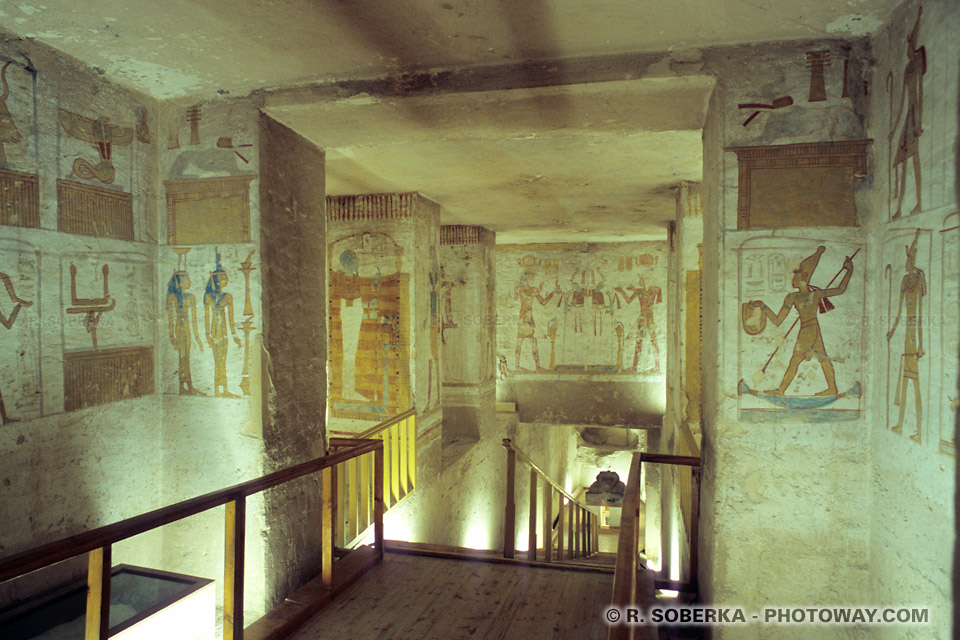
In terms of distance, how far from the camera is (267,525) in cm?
312

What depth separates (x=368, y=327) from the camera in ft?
20.3

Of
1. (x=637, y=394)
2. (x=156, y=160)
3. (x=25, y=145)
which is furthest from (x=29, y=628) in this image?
(x=637, y=394)

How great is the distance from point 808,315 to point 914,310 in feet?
1.48

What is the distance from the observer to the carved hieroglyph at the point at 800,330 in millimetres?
2486

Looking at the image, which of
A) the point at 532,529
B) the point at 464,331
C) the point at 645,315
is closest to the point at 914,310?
the point at 532,529

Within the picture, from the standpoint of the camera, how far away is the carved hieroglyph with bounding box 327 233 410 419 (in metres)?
6.07

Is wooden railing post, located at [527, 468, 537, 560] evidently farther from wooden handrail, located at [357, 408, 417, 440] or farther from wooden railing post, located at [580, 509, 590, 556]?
wooden railing post, located at [580, 509, 590, 556]

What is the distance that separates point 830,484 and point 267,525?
2.87 meters

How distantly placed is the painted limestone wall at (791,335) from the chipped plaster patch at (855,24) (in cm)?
8

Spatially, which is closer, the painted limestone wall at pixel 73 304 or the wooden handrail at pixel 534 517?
the painted limestone wall at pixel 73 304

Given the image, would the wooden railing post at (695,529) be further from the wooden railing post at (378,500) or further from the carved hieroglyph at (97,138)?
the carved hieroglyph at (97,138)

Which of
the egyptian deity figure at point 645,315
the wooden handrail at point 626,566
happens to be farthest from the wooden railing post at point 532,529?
the egyptian deity figure at point 645,315

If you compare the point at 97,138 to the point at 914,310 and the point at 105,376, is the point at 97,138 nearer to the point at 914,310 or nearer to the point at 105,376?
the point at 105,376

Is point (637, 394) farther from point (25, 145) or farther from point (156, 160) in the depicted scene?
point (25, 145)
